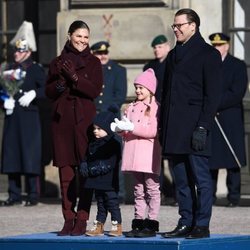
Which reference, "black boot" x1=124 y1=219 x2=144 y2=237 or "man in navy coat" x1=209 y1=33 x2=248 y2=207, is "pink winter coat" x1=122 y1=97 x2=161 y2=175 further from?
"man in navy coat" x1=209 y1=33 x2=248 y2=207

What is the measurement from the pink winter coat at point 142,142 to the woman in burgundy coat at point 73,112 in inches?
14.4

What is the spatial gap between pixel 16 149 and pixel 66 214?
515 centimetres

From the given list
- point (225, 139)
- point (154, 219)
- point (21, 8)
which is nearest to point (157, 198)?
point (154, 219)

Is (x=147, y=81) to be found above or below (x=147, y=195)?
above

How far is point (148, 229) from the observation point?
11234mm

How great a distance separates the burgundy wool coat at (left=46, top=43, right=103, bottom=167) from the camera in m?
11.7

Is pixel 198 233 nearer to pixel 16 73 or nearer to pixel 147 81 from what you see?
pixel 147 81

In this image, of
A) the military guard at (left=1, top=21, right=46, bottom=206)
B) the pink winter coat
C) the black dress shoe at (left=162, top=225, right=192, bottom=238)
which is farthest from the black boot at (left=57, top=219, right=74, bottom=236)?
the military guard at (left=1, top=21, right=46, bottom=206)

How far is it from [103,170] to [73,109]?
589 millimetres

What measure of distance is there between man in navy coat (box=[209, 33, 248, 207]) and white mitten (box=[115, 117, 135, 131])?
4492 millimetres

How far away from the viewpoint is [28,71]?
16719mm

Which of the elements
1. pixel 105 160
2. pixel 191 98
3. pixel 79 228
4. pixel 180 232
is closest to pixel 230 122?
pixel 105 160

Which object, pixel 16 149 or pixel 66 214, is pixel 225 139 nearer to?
pixel 16 149

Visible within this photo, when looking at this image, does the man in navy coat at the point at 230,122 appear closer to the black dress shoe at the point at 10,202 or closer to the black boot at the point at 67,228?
the black dress shoe at the point at 10,202
